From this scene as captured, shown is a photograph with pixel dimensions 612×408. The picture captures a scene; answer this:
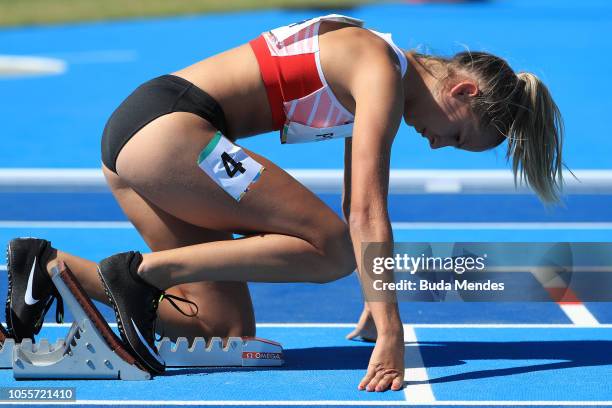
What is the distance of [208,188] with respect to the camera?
402 centimetres

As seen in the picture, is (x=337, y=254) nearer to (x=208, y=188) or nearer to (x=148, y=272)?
(x=208, y=188)

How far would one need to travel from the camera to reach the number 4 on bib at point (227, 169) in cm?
400

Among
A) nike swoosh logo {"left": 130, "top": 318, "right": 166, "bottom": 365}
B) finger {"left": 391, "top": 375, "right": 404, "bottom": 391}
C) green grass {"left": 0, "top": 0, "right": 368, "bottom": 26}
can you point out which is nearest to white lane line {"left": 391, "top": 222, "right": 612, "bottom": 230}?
nike swoosh logo {"left": 130, "top": 318, "right": 166, "bottom": 365}

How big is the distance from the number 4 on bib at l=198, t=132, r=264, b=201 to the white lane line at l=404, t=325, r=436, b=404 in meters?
0.87

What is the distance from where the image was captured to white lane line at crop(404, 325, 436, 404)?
3.83 m

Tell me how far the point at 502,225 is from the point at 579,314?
2070 millimetres

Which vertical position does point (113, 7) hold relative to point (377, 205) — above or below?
above

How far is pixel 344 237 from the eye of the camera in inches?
159

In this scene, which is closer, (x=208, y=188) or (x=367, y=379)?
(x=367, y=379)

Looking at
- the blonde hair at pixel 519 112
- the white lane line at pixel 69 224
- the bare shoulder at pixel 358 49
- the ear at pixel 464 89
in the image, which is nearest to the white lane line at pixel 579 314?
the blonde hair at pixel 519 112

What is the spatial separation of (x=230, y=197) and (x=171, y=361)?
2.18 feet

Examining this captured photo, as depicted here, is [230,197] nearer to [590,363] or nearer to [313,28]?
[313,28]
